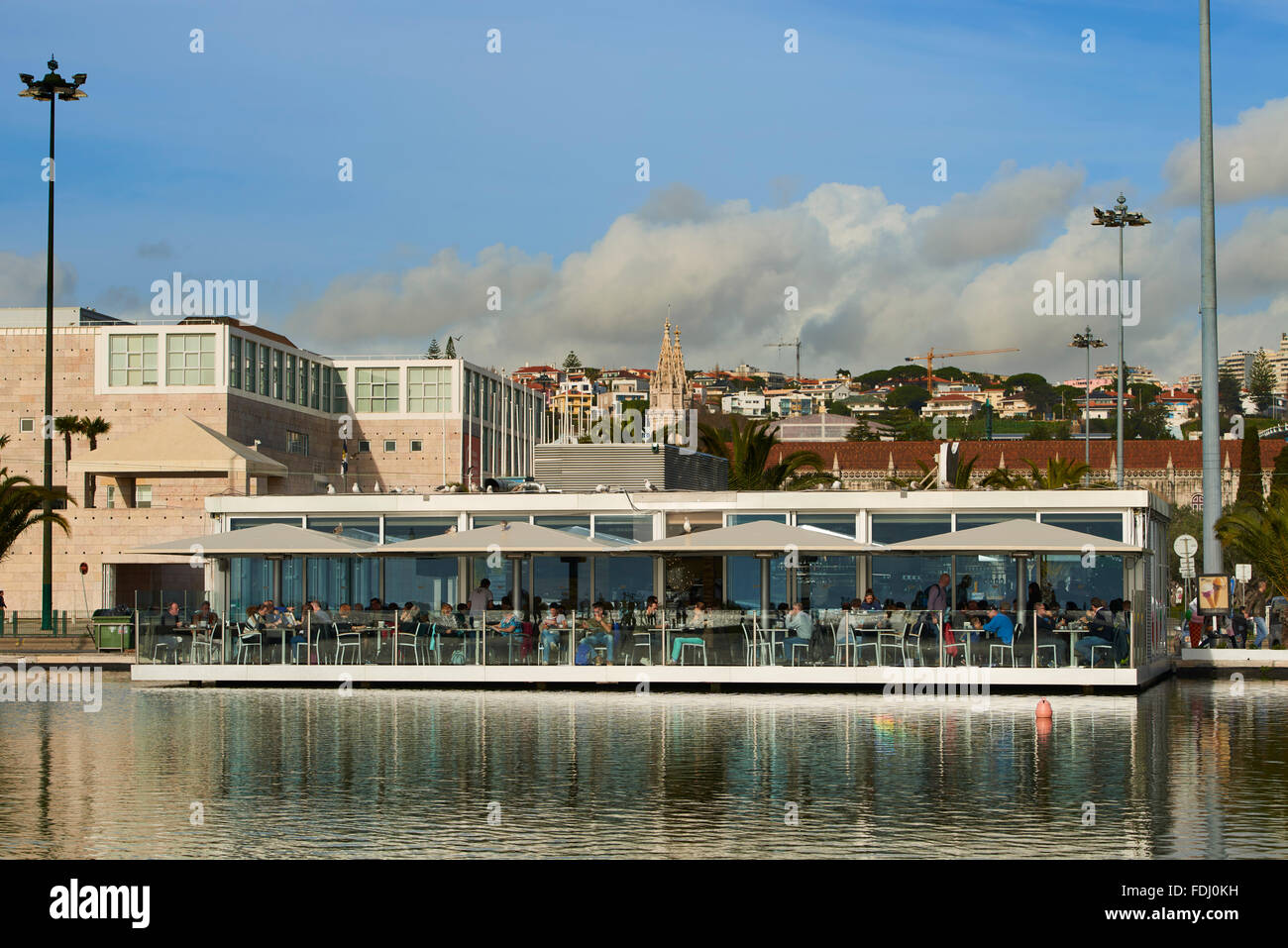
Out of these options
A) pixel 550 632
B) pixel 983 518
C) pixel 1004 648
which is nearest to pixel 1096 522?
pixel 983 518

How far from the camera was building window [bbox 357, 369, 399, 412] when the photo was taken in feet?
290

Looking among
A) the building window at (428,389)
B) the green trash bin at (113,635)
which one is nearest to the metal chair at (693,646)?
the green trash bin at (113,635)

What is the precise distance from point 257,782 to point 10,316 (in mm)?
67187

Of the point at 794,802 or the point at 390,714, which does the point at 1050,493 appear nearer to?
the point at 390,714

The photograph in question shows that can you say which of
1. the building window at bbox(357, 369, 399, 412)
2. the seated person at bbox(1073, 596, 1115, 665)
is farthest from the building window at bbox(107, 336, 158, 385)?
the seated person at bbox(1073, 596, 1115, 665)

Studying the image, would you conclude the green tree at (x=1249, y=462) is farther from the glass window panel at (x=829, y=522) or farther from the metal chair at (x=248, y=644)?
the metal chair at (x=248, y=644)

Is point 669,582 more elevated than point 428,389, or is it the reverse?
point 428,389

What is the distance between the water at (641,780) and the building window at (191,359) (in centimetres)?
4678

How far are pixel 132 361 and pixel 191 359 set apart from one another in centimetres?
306

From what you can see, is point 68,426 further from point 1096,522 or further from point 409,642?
point 1096,522

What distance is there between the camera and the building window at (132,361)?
231ft

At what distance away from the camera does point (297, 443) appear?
79875 millimetres

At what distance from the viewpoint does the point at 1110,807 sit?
14.2m
